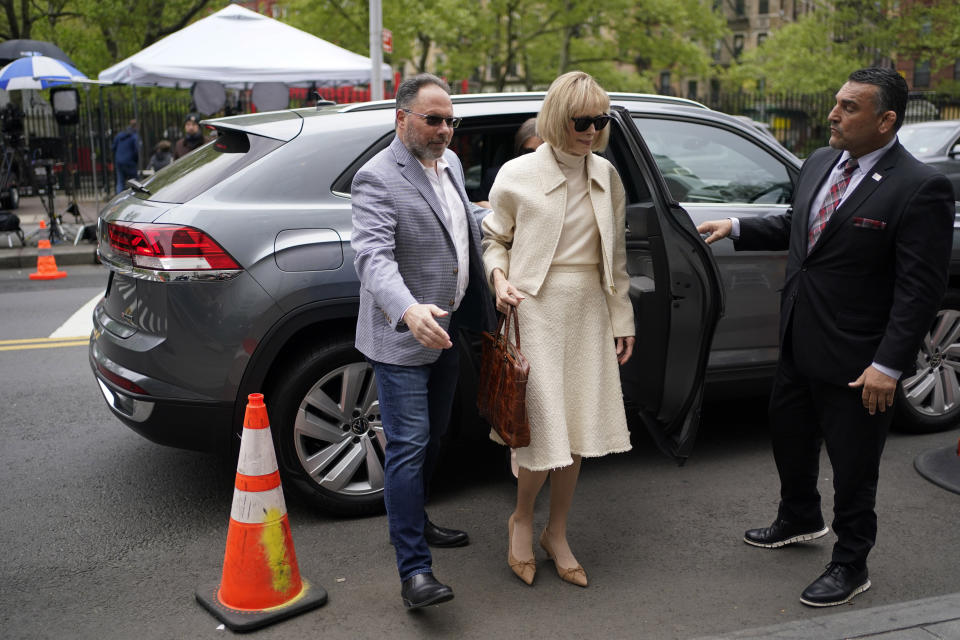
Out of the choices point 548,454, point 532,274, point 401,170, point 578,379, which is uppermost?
point 401,170

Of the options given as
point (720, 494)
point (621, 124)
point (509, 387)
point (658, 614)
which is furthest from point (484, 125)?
point (658, 614)

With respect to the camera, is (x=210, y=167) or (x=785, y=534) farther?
(x=210, y=167)

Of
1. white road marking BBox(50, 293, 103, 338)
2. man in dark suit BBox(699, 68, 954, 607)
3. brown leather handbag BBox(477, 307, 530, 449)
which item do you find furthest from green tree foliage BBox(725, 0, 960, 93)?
brown leather handbag BBox(477, 307, 530, 449)

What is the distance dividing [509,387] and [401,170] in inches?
32.6

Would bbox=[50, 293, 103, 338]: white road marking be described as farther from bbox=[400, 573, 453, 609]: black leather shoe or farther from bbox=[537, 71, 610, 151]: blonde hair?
bbox=[537, 71, 610, 151]: blonde hair

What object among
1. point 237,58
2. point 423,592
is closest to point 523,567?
point 423,592

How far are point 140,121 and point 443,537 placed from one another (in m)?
19.3

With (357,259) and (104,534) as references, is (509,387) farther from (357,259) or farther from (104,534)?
(104,534)

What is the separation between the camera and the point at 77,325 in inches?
323

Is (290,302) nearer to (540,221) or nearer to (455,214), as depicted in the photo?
(455,214)

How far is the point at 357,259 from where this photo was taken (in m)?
3.21

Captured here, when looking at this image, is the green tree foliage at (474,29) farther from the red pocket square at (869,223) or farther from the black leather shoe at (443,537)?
the red pocket square at (869,223)

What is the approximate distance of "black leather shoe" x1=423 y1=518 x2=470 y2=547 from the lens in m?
3.96

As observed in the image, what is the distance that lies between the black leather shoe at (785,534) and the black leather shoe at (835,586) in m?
0.39
